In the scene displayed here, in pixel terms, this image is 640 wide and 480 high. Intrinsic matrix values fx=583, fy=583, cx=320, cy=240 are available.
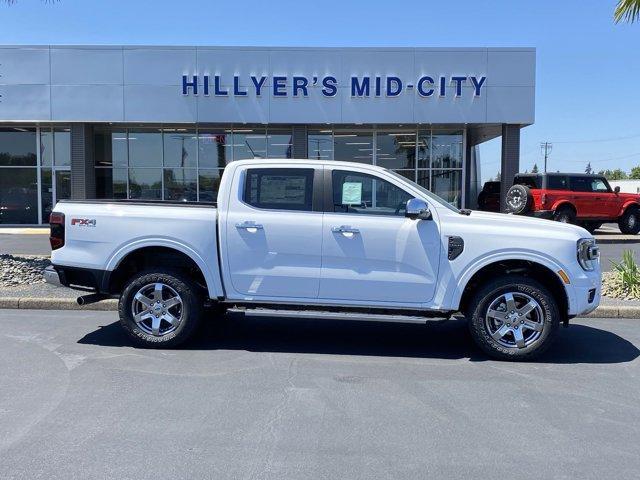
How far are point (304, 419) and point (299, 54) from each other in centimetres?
1694

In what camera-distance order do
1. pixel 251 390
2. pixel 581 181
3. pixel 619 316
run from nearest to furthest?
1. pixel 251 390
2. pixel 619 316
3. pixel 581 181

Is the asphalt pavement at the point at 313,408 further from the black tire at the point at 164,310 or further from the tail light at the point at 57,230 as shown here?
the tail light at the point at 57,230

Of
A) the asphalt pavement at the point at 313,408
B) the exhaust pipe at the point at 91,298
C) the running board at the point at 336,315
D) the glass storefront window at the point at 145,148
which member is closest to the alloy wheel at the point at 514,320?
the asphalt pavement at the point at 313,408

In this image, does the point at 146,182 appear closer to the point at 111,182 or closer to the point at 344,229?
the point at 111,182

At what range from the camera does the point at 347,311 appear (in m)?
6.07

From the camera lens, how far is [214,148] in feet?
72.1

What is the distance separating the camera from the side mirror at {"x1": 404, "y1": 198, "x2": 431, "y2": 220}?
5.76 m

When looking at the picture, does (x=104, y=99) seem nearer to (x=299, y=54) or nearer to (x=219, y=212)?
(x=299, y=54)

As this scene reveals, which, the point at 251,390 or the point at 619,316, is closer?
the point at 251,390

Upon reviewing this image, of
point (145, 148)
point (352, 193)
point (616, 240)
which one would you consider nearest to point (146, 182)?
point (145, 148)

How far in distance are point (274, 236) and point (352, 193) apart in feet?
3.06

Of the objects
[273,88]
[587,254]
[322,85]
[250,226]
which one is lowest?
[587,254]

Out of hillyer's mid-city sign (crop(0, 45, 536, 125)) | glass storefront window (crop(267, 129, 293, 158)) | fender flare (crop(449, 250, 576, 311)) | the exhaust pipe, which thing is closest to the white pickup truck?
fender flare (crop(449, 250, 576, 311))

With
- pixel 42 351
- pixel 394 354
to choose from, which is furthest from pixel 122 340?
pixel 394 354
